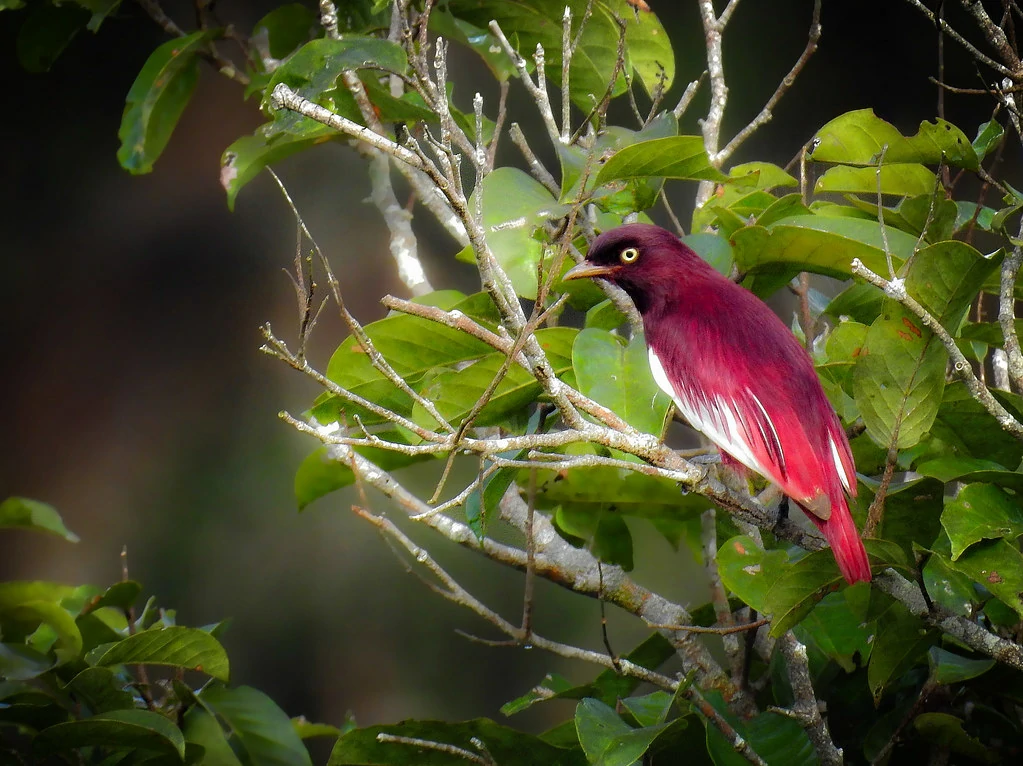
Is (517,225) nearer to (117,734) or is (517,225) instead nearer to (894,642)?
(894,642)

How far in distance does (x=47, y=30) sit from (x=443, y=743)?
1.44 meters

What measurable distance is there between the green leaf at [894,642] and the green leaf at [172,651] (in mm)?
748

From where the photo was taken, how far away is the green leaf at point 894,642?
3.43ft

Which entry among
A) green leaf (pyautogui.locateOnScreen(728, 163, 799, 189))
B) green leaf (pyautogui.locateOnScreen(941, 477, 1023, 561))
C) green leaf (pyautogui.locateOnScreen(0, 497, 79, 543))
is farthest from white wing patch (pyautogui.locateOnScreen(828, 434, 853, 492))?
green leaf (pyautogui.locateOnScreen(0, 497, 79, 543))

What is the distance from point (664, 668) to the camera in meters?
3.24

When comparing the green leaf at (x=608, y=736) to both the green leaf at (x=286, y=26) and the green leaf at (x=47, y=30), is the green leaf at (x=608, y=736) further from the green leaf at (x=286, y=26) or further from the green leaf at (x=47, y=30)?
the green leaf at (x=47, y=30)

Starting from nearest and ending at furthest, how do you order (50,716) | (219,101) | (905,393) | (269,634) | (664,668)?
(905,393), (50,716), (269,634), (219,101), (664,668)

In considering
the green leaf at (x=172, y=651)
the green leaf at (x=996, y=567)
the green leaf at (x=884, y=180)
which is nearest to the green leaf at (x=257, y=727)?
the green leaf at (x=172, y=651)

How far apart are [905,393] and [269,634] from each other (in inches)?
72.3

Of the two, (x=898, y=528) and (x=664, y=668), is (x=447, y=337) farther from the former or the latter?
(x=664, y=668)

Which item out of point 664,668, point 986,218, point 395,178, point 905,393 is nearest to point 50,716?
point 905,393

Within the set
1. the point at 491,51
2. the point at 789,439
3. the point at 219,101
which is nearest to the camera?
the point at 789,439

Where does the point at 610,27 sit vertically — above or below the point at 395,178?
above

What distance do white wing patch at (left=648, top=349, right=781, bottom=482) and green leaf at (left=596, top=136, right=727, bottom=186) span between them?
200 millimetres
